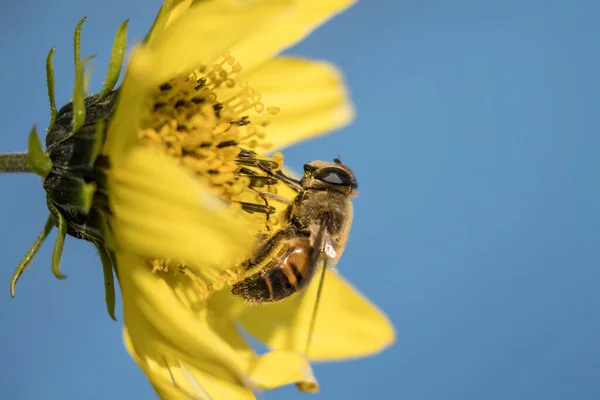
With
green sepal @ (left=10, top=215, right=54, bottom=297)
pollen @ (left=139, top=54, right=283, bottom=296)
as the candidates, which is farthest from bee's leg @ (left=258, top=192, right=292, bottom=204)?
green sepal @ (left=10, top=215, right=54, bottom=297)

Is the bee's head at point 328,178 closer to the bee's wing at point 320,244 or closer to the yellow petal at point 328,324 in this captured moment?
the bee's wing at point 320,244

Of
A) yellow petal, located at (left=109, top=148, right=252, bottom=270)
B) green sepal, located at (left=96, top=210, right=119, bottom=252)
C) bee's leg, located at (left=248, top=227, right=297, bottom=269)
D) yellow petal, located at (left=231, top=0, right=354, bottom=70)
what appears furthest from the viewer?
yellow petal, located at (left=231, top=0, right=354, bottom=70)

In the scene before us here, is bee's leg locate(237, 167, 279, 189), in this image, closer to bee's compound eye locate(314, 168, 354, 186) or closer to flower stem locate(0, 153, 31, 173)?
bee's compound eye locate(314, 168, 354, 186)

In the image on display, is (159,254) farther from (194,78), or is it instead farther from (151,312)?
(194,78)

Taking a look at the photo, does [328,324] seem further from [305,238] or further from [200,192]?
[200,192]

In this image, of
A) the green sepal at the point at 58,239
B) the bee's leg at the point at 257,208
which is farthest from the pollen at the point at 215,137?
the green sepal at the point at 58,239

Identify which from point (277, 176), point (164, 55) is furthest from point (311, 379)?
point (164, 55)
